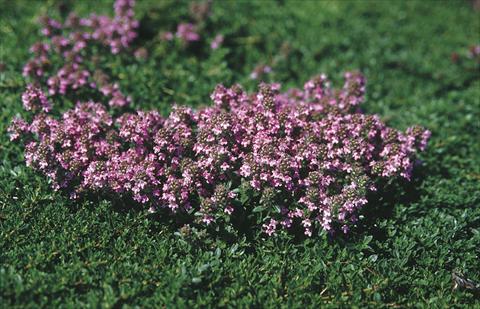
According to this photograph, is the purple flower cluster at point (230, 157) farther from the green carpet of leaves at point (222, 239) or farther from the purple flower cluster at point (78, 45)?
the purple flower cluster at point (78, 45)

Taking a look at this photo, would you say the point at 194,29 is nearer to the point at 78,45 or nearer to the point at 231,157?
the point at 78,45

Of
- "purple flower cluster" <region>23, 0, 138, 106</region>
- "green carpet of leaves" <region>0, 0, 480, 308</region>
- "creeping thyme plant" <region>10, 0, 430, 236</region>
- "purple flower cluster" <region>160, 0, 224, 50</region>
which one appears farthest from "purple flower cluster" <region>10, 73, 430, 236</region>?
"purple flower cluster" <region>160, 0, 224, 50</region>

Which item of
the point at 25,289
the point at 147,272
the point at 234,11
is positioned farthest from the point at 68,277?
the point at 234,11

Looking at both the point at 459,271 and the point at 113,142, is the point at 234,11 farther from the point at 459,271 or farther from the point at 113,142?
the point at 459,271

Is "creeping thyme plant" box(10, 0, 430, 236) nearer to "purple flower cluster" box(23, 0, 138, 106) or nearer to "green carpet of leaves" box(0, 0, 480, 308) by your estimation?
"green carpet of leaves" box(0, 0, 480, 308)

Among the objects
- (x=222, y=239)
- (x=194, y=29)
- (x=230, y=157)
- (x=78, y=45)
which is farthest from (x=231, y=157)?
(x=194, y=29)

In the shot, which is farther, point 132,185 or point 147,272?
point 132,185
